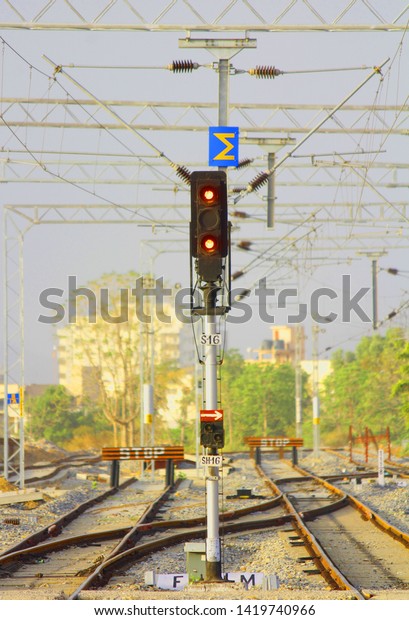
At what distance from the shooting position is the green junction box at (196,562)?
45.5 feet

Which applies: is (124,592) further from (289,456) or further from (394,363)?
(394,363)

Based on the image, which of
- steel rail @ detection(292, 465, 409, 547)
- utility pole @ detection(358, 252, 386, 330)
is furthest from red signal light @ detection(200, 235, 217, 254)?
utility pole @ detection(358, 252, 386, 330)

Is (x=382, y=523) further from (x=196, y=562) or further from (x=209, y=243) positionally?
(x=209, y=243)

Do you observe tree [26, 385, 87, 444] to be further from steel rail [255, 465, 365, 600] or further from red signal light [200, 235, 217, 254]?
red signal light [200, 235, 217, 254]

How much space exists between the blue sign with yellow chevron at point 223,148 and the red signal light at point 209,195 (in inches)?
75.4

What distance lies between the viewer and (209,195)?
1331 centimetres

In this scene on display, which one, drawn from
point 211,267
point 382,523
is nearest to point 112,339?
point 382,523

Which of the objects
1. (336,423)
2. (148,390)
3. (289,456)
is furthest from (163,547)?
(336,423)

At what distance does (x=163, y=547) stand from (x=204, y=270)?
6352 millimetres

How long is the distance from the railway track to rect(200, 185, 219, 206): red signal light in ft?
16.5

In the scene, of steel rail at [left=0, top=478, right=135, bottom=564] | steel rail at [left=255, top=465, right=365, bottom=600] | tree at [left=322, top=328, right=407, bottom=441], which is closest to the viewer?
steel rail at [left=255, top=465, right=365, bottom=600]

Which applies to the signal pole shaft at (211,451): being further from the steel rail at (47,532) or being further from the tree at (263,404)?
the tree at (263,404)

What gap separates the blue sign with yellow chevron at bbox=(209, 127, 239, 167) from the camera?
1516 cm

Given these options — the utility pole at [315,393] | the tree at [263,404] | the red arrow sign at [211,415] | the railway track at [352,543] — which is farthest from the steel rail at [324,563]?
the tree at [263,404]
